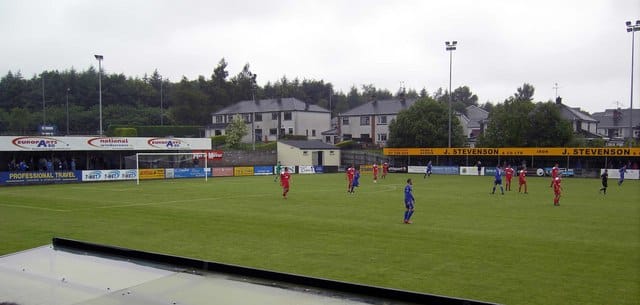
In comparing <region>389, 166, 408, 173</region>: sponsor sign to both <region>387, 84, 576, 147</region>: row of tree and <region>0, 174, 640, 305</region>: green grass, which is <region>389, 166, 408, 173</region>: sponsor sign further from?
<region>0, 174, 640, 305</region>: green grass

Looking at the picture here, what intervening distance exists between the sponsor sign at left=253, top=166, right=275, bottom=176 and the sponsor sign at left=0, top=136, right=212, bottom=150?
21.2ft

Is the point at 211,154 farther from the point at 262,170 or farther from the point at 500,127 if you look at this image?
the point at 500,127

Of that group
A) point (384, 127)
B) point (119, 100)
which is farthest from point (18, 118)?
point (384, 127)

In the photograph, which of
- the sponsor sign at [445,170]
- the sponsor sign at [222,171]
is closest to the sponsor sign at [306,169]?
the sponsor sign at [222,171]

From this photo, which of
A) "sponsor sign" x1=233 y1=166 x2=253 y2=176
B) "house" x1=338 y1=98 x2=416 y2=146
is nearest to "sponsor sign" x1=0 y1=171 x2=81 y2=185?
"sponsor sign" x1=233 y1=166 x2=253 y2=176

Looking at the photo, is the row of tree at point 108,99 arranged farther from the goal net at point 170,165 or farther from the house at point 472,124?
the goal net at point 170,165

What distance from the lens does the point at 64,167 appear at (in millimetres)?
52156

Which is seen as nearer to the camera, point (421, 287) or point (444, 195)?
point (421, 287)

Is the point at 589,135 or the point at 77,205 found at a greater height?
the point at 589,135

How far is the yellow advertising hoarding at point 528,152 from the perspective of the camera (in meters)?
53.9

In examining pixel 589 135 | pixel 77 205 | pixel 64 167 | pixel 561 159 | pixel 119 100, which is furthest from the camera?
pixel 119 100

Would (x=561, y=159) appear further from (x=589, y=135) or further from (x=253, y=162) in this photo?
(x=253, y=162)

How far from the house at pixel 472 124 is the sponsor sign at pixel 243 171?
4002cm

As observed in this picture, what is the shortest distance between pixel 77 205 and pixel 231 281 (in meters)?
26.0
